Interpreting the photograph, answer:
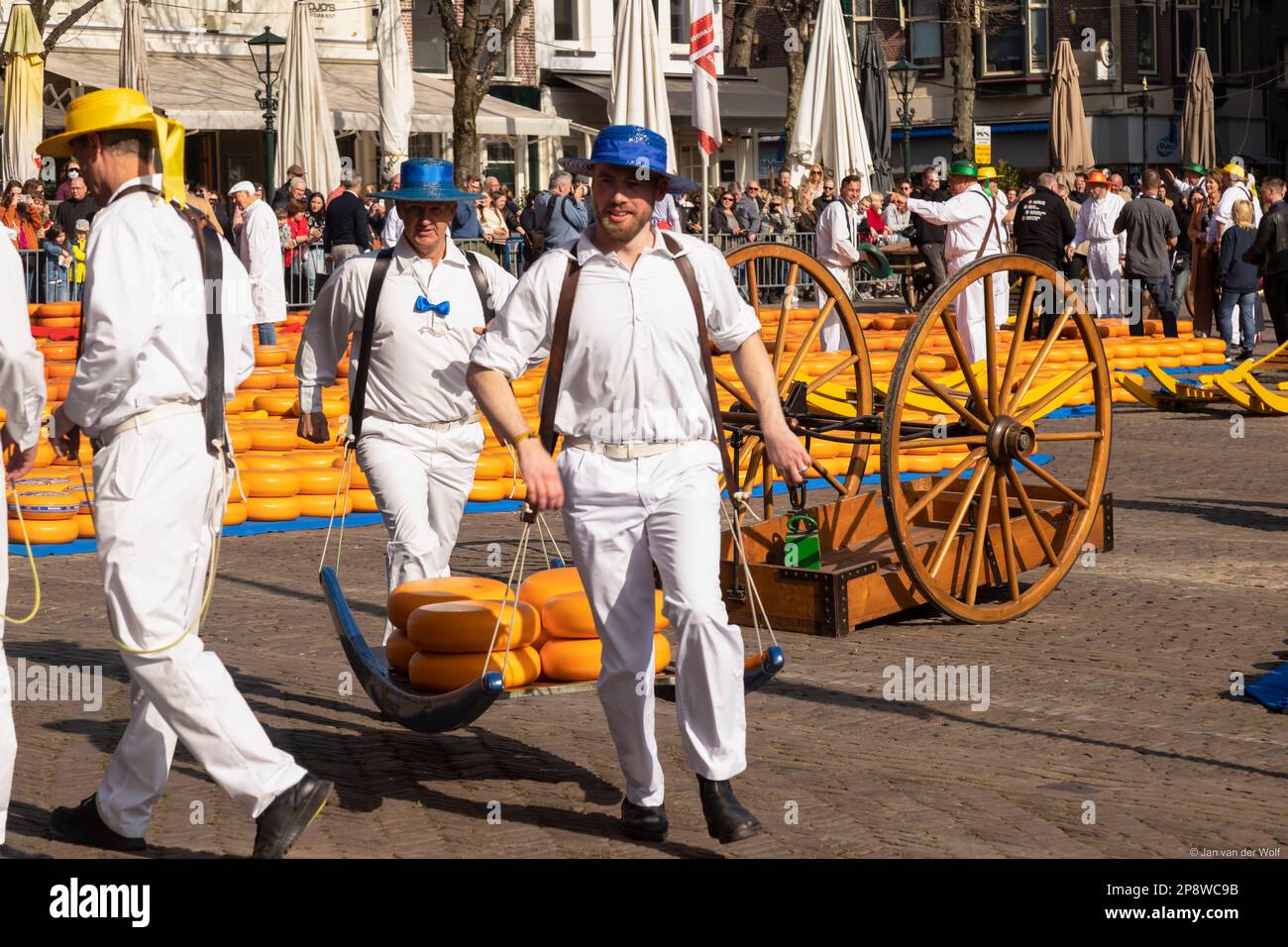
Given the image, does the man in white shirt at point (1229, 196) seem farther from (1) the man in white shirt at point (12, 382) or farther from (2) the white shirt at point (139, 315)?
(1) the man in white shirt at point (12, 382)

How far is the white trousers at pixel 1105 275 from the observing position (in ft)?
79.5

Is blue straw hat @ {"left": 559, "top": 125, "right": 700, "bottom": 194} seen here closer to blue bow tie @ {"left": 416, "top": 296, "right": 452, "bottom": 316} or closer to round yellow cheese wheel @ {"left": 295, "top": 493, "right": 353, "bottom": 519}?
blue bow tie @ {"left": 416, "top": 296, "right": 452, "bottom": 316}

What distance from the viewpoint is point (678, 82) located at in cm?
4697

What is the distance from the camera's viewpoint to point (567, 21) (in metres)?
45.9

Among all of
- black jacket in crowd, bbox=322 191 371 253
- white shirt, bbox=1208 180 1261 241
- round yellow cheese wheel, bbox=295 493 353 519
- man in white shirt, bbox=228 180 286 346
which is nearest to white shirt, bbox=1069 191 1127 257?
white shirt, bbox=1208 180 1261 241

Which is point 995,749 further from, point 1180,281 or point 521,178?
point 521,178

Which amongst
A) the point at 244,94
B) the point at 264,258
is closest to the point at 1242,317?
the point at 264,258

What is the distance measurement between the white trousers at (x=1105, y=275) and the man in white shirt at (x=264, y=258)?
10.3 meters

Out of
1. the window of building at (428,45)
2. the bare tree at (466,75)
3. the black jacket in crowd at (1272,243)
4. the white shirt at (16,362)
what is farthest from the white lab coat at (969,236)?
the window of building at (428,45)

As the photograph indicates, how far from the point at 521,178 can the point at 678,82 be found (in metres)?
5.32

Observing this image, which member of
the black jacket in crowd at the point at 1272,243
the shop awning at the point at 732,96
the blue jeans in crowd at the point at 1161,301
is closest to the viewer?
the black jacket in crowd at the point at 1272,243

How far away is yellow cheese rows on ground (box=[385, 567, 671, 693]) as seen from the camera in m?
6.41

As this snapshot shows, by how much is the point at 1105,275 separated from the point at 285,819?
20.4 meters

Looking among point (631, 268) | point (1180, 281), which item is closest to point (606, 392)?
point (631, 268)
